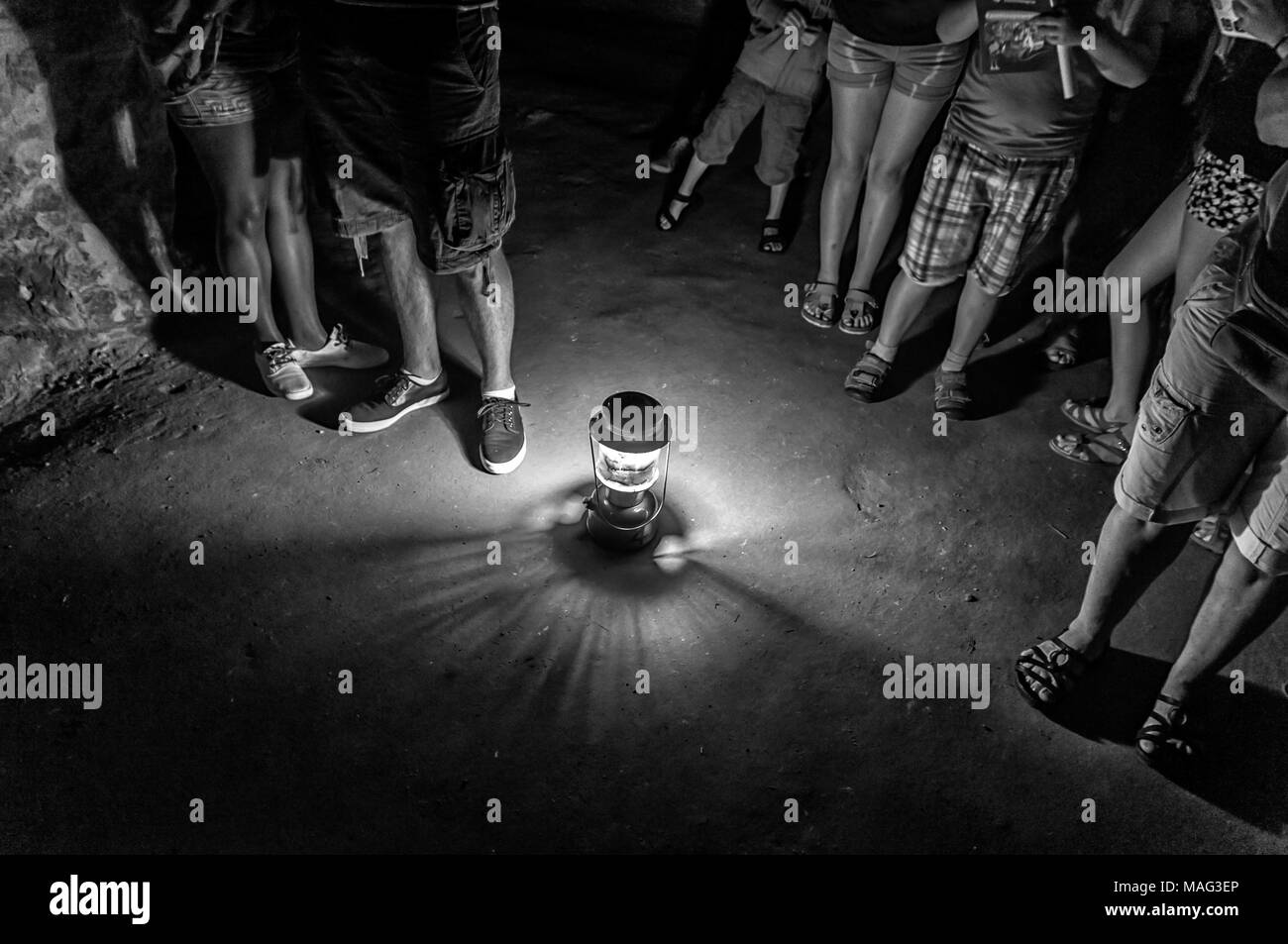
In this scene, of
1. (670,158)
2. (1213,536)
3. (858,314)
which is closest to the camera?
(1213,536)

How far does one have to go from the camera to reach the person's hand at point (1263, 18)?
3.00 m

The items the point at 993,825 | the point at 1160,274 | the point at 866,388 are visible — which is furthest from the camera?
the point at 866,388

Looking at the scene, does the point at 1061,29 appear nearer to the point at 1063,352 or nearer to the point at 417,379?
the point at 1063,352

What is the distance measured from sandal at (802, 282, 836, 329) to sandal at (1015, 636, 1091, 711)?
2201 millimetres

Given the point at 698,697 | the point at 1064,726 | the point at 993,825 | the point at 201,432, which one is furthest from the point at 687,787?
the point at 201,432

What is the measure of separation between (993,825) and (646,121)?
5.29m

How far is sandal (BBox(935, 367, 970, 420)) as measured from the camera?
452 cm

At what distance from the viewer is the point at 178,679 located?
329cm

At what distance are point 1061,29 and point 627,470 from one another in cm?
232

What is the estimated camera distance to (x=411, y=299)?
4.22m

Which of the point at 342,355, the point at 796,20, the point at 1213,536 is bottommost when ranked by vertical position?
the point at 342,355

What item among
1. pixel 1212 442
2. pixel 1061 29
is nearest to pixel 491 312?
pixel 1061 29

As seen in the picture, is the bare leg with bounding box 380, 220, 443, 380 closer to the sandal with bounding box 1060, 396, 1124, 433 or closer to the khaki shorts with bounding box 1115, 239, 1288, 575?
the khaki shorts with bounding box 1115, 239, 1288, 575

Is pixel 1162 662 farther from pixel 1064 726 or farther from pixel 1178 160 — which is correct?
pixel 1178 160
